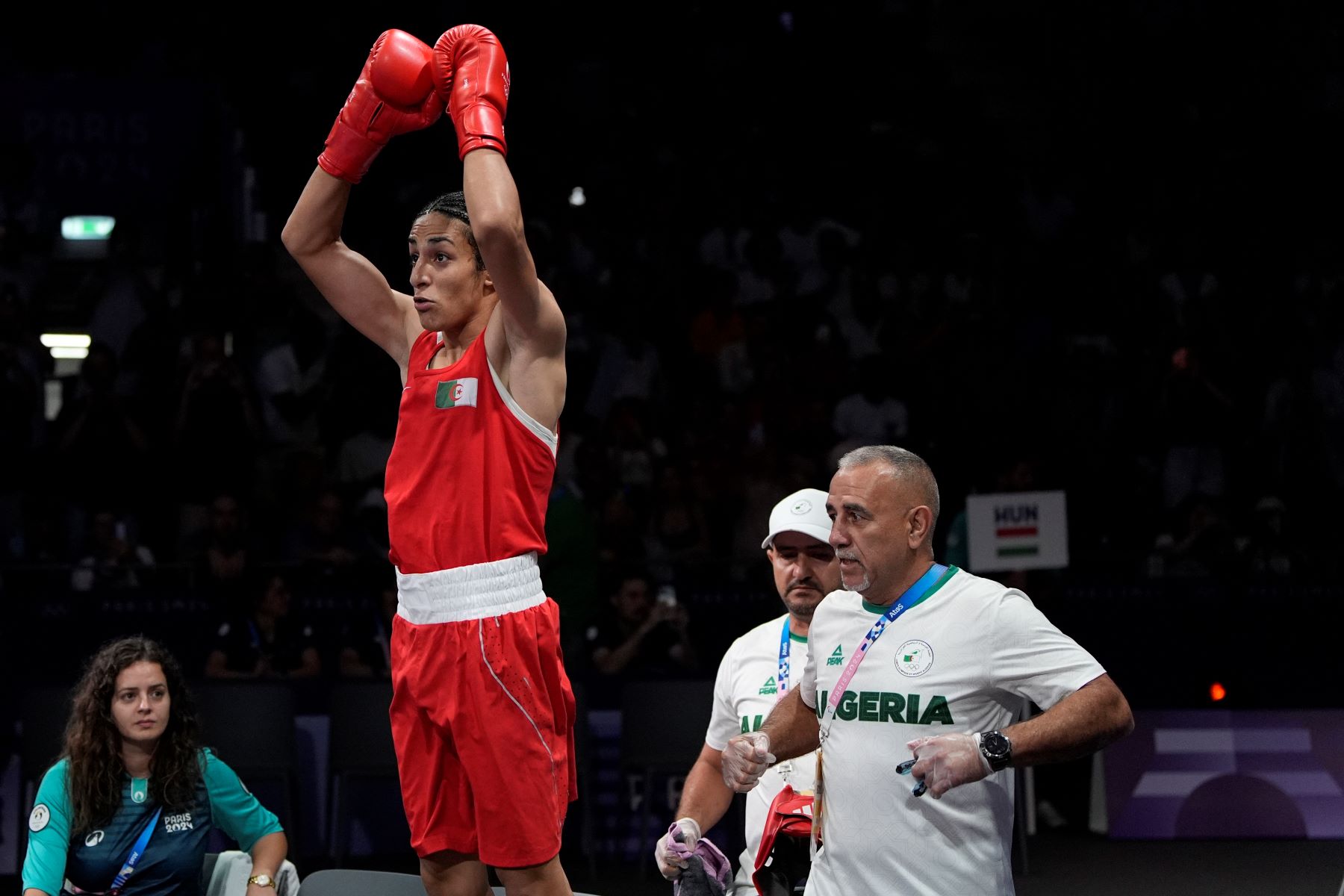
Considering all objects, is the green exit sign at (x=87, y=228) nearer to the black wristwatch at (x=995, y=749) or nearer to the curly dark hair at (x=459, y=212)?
the curly dark hair at (x=459, y=212)

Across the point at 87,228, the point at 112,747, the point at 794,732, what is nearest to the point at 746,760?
the point at 794,732

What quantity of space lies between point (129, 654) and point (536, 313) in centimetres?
249

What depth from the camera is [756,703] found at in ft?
14.9

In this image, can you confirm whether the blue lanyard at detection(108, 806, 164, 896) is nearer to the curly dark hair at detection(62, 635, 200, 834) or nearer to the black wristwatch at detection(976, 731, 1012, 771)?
the curly dark hair at detection(62, 635, 200, 834)

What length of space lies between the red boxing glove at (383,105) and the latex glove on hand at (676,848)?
66.3 inches

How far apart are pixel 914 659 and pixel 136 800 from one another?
268cm

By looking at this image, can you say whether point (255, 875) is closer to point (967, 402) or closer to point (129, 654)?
point (129, 654)

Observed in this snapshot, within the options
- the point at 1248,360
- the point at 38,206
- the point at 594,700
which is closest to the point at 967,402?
the point at 1248,360

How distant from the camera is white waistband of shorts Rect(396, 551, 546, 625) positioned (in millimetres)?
3373

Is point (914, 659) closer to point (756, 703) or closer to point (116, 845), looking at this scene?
point (756, 703)

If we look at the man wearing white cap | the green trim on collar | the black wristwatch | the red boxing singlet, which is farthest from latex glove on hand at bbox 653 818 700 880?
the black wristwatch

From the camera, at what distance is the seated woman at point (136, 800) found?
4852mm

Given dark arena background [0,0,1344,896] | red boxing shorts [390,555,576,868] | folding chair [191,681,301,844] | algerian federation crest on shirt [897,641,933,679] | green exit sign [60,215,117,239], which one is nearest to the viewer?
red boxing shorts [390,555,576,868]

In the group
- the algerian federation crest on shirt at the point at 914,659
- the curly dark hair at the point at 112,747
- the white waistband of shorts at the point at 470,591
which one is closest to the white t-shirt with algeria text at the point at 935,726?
the algerian federation crest on shirt at the point at 914,659
